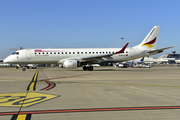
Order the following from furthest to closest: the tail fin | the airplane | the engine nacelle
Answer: the tail fin → the airplane → the engine nacelle

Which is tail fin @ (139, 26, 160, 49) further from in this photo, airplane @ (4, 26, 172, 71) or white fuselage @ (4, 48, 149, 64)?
white fuselage @ (4, 48, 149, 64)

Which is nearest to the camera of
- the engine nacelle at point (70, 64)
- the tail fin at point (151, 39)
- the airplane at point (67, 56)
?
the engine nacelle at point (70, 64)

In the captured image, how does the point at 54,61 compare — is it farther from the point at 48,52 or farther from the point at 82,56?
the point at 82,56

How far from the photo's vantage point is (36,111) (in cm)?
509

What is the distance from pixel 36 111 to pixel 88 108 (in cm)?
153

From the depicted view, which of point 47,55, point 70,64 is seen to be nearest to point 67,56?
point 70,64

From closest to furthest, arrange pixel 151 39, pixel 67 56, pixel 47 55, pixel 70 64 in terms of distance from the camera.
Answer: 1. pixel 70 64
2. pixel 47 55
3. pixel 67 56
4. pixel 151 39

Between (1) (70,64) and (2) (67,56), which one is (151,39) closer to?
(2) (67,56)

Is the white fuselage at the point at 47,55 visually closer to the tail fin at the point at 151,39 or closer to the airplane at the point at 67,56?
the airplane at the point at 67,56

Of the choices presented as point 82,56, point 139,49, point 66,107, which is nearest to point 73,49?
point 82,56

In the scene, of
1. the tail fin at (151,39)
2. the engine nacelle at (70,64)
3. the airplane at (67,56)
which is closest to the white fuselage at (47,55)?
the airplane at (67,56)

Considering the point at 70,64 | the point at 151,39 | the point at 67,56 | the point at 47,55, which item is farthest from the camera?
the point at 151,39

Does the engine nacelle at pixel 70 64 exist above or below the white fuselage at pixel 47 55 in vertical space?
below

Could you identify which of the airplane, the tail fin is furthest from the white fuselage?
the tail fin
